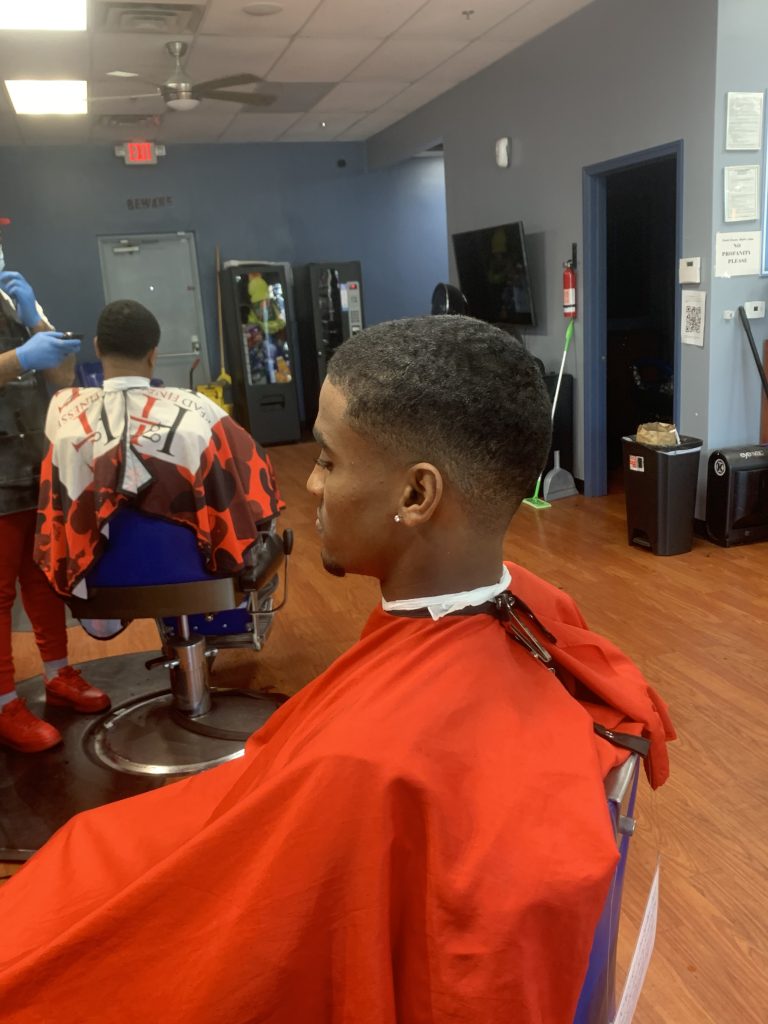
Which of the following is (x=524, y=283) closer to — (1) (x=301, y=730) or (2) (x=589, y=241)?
(2) (x=589, y=241)

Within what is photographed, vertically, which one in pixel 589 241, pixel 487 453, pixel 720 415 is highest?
pixel 589 241

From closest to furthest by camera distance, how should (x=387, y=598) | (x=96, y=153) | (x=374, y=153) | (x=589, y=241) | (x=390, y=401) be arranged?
(x=390, y=401) < (x=387, y=598) < (x=589, y=241) < (x=96, y=153) < (x=374, y=153)

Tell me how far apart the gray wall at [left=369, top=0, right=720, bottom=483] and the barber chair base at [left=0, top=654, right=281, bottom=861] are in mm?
2754

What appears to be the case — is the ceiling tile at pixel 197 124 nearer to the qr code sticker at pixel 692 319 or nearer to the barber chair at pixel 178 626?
the qr code sticker at pixel 692 319

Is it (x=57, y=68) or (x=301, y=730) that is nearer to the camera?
(x=301, y=730)

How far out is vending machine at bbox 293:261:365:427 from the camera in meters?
7.25

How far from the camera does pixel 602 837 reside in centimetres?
64

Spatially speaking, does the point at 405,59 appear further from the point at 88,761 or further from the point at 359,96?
the point at 88,761

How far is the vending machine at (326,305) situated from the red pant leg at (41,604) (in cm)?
497

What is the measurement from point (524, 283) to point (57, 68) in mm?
2951

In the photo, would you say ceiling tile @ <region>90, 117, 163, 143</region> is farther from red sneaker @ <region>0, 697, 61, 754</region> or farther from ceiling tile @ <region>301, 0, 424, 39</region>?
red sneaker @ <region>0, 697, 61, 754</region>

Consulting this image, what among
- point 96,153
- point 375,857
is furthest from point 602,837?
point 96,153

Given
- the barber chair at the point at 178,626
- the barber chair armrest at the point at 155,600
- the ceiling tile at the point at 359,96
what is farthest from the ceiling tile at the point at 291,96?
the barber chair armrest at the point at 155,600

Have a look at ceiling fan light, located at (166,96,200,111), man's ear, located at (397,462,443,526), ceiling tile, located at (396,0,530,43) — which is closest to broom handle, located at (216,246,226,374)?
ceiling fan light, located at (166,96,200,111)
